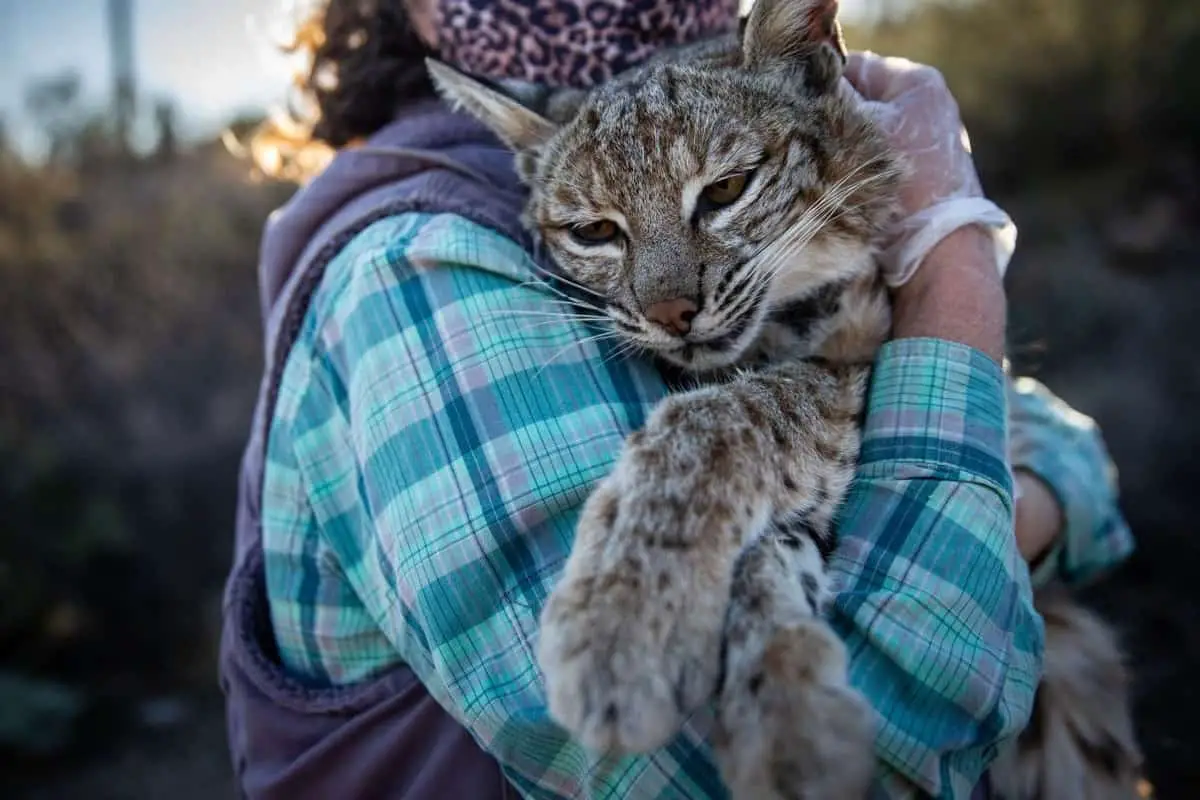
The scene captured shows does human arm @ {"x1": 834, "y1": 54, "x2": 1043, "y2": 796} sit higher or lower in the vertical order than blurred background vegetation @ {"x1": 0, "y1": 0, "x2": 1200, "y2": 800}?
higher

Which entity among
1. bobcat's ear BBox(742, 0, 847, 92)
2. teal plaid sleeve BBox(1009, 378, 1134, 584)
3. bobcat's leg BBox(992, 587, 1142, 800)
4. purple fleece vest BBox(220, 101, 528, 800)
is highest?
bobcat's ear BBox(742, 0, 847, 92)

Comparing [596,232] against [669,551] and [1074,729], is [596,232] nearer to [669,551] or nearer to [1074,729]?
[669,551]

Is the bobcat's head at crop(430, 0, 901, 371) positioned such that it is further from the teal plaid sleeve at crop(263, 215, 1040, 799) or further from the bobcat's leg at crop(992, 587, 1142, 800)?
the bobcat's leg at crop(992, 587, 1142, 800)

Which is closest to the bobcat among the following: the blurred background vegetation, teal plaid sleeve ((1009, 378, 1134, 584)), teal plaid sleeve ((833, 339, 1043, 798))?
teal plaid sleeve ((833, 339, 1043, 798))

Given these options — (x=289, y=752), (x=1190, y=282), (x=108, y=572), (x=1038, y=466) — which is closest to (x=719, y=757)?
(x=289, y=752)

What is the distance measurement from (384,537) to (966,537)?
102cm

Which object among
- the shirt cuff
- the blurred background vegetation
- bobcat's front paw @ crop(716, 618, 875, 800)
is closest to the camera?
bobcat's front paw @ crop(716, 618, 875, 800)

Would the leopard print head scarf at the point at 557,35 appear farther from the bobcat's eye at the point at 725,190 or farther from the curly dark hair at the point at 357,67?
the bobcat's eye at the point at 725,190

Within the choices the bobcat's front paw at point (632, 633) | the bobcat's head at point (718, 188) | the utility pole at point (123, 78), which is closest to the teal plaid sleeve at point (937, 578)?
the bobcat's front paw at point (632, 633)

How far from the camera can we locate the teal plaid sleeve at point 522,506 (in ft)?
5.32

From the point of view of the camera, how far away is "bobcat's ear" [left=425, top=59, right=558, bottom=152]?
7.56ft

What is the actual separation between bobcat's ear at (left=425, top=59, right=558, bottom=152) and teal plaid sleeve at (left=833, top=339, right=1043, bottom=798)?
105cm

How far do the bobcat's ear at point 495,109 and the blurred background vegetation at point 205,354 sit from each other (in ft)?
9.74

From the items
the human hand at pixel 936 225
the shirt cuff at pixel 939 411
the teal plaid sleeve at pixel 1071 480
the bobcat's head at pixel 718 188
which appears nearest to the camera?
the shirt cuff at pixel 939 411
